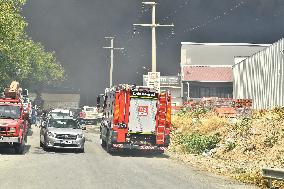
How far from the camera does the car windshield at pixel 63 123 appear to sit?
77.6 feet

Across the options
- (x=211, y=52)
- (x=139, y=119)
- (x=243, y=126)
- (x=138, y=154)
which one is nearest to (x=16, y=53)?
(x=138, y=154)

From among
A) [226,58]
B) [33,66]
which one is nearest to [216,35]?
[226,58]

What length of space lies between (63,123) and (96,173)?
917 centimetres

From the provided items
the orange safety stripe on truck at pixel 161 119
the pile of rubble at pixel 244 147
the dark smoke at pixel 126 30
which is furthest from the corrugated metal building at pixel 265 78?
the dark smoke at pixel 126 30

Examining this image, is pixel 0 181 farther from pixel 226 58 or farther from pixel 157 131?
pixel 226 58

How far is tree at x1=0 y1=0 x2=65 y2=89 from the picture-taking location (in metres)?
32.6

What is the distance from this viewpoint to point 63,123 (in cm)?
2397

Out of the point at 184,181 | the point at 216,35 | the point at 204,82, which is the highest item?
the point at 216,35

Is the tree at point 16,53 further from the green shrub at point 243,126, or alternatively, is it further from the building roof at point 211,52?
the building roof at point 211,52

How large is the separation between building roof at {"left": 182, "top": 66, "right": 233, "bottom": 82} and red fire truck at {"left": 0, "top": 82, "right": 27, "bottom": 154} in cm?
4449

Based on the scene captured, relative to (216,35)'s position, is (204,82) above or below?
below

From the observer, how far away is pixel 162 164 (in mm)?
19125

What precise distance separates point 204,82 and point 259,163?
47.2 meters

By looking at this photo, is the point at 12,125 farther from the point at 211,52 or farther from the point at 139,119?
the point at 211,52
